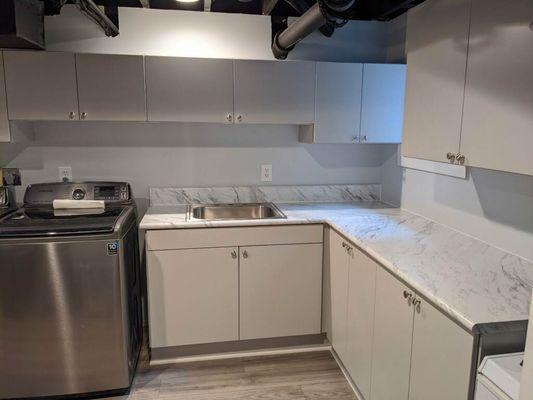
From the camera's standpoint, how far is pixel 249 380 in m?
2.46

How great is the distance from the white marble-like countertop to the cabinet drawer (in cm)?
4

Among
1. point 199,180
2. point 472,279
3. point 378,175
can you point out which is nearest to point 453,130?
point 472,279

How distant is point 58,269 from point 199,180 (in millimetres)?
1147

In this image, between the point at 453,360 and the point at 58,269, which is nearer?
the point at 453,360

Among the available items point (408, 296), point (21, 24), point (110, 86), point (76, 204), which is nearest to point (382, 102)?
point (408, 296)

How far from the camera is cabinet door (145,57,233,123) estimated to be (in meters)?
2.47

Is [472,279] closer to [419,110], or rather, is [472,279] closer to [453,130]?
[453,130]

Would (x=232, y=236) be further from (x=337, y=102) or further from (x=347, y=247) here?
(x=337, y=102)

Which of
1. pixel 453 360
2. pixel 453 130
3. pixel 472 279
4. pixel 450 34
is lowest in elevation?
pixel 453 360

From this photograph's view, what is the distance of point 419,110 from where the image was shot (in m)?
2.01

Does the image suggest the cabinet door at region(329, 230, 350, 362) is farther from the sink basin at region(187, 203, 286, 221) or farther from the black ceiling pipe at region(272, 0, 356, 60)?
the black ceiling pipe at region(272, 0, 356, 60)

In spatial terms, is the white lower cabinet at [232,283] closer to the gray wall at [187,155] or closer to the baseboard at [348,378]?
the baseboard at [348,378]

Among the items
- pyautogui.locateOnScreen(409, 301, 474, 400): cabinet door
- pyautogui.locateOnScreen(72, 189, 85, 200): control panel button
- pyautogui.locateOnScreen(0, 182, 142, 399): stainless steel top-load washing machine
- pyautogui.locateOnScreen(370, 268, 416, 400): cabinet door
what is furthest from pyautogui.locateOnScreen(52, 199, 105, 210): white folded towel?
pyautogui.locateOnScreen(409, 301, 474, 400): cabinet door

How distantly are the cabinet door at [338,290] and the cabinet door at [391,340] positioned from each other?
387mm
